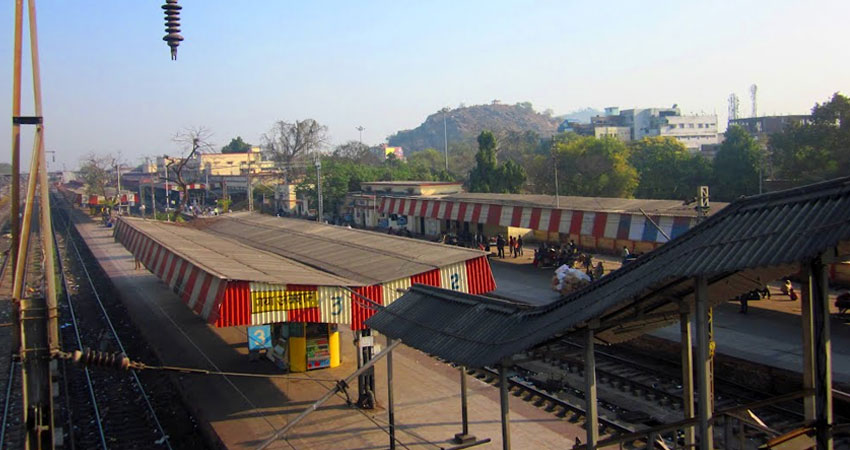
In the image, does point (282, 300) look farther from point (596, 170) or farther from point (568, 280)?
point (596, 170)

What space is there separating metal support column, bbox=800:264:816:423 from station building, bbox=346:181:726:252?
1160cm

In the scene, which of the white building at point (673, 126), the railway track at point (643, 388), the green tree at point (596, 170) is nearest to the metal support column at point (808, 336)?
the railway track at point (643, 388)

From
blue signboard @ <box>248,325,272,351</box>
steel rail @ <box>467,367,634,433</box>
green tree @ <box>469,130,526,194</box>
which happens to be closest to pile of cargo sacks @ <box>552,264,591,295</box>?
steel rail @ <box>467,367,634,433</box>

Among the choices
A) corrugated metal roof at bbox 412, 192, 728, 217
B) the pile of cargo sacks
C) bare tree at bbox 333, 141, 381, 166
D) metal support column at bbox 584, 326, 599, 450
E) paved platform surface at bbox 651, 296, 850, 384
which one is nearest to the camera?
metal support column at bbox 584, 326, 599, 450

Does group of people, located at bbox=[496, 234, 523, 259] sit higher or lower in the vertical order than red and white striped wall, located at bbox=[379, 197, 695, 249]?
lower

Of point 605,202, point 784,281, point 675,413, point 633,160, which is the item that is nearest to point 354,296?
point 675,413

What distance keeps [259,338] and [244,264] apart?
2.31m

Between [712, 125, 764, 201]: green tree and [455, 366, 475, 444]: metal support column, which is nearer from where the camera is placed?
[455, 366, 475, 444]: metal support column

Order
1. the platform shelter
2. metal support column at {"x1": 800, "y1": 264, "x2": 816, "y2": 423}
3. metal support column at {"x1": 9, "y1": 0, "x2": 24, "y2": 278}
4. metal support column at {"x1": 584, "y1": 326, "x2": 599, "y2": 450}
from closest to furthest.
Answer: the platform shelter < metal support column at {"x1": 800, "y1": 264, "x2": 816, "y2": 423} < metal support column at {"x1": 9, "y1": 0, "x2": 24, "y2": 278} < metal support column at {"x1": 584, "y1": 326, "x2": 599, "y2": 450}

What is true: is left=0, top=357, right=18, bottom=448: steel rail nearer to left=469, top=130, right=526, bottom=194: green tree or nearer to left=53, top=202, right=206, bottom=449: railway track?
left=53, top=202, right=206, bottom=449: railway track

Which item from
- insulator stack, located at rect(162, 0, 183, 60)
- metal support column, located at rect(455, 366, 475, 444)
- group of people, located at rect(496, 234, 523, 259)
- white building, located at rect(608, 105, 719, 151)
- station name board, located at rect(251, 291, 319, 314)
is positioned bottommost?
metal support column, located at rect(455, 366, 475, 444)

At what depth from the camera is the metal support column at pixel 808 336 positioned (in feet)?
20.6

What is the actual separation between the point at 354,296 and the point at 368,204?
128 feet

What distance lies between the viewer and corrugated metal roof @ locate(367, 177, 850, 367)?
536 centimetres
